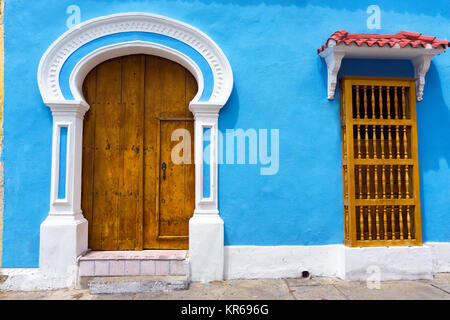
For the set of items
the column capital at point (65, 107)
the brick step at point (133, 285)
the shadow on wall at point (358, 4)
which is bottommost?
the brick step at point (133, 285)

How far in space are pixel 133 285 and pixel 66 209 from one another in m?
1.17

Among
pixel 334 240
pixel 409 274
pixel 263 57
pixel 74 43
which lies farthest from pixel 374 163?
pixel 74 43

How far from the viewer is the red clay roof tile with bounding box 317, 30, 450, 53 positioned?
3936mm

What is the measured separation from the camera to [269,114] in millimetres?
4246

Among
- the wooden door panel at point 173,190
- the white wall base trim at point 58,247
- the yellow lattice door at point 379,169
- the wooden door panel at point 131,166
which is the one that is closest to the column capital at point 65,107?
the wooden door panel at point 131,166

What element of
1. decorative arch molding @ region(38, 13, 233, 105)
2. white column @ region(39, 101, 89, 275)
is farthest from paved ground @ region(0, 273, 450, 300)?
decorative arch molding @ region(38, 13, 233, 105)

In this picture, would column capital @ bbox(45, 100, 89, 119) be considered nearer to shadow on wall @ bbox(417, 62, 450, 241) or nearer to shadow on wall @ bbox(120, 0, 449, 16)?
shadow on wall @ bbox(120, 0, 449, 16)

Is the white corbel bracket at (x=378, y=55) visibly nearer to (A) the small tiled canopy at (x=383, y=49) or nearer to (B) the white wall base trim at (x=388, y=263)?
(A) the small tiled canopy at (x=383, y=49)

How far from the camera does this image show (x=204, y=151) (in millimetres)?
4156

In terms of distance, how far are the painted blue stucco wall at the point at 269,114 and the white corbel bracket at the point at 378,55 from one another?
0.11 meters

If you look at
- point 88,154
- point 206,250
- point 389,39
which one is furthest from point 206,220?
point 389,39

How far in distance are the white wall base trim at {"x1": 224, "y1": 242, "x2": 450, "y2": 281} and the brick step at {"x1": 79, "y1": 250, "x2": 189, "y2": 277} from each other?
58 cm

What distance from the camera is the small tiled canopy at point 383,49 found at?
156 inches
